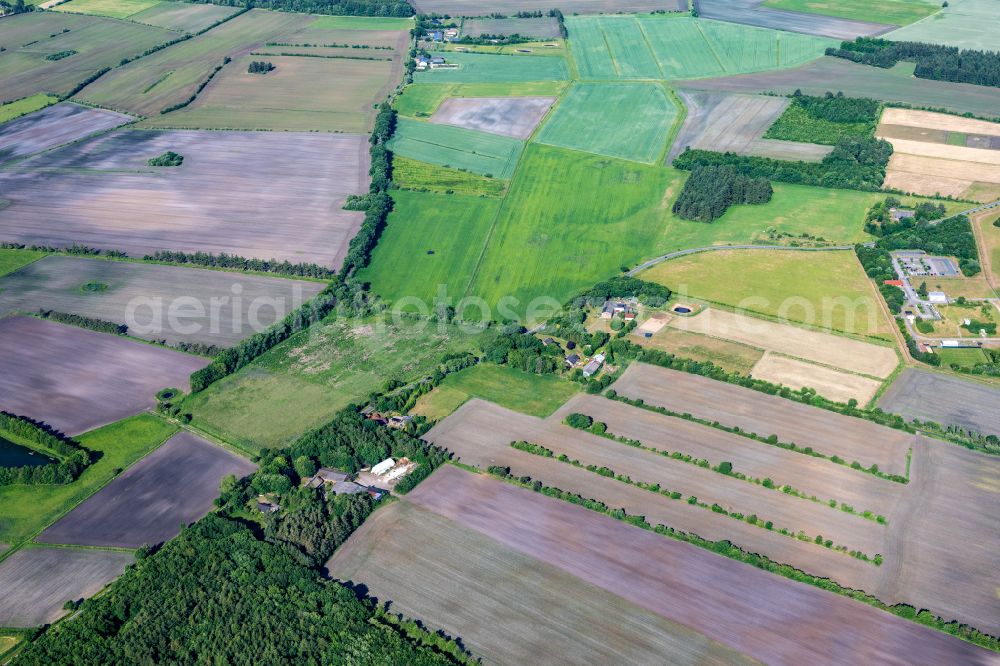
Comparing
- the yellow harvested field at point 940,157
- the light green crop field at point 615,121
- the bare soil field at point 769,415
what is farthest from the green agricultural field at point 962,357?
the light green crop field at point 615,121

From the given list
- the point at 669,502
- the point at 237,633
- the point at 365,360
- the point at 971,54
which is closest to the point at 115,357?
the point at 365,360

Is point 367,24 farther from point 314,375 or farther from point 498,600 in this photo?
point 498,600

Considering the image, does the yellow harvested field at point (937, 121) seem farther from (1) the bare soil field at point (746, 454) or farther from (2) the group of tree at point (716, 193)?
(1) the bare soil field at point (746, 454)

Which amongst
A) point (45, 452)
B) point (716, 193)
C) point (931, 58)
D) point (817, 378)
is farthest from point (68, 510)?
point (931, 58)

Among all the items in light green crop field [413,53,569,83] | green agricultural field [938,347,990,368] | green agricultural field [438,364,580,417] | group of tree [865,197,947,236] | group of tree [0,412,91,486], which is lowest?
group of tree [0,412,91,486]

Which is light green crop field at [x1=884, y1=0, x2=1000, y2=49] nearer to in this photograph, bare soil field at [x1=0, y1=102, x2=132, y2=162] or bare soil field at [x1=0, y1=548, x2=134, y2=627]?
bare soil field at [x1=0, y1=102, x2=132, y2=162]

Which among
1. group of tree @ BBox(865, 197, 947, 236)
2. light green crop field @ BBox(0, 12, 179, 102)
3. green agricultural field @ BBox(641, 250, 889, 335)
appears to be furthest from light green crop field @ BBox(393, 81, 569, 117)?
light green crop field @ BBox(0, 12, 179, 102)
